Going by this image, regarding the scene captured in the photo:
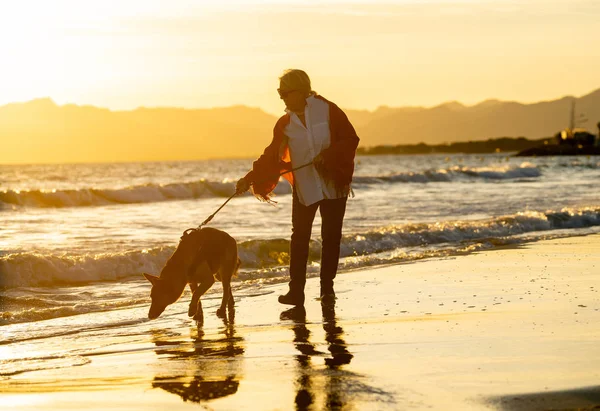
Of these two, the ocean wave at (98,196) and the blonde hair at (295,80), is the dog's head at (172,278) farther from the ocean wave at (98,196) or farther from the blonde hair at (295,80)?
the ocean wave at (98,196)

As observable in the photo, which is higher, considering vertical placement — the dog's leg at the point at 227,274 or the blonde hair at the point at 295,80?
the blonde hair at the point at 295,80

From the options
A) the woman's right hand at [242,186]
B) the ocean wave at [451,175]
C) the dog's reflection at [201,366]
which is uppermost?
the woman's right hand at [242,186]

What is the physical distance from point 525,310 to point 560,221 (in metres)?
11.0

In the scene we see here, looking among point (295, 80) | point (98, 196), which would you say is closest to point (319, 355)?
point (295, 80)

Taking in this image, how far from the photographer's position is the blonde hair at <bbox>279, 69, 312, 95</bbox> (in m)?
7.96

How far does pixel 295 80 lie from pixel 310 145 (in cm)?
60

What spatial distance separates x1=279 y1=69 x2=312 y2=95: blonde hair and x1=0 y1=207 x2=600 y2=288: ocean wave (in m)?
3.49

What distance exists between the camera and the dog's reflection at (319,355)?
4.62m

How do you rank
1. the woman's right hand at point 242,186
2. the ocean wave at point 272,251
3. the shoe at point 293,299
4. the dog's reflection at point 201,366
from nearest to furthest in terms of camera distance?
the dog's reflection at point 201,366
the woman's right hand at point 242,186
the shoe at point 293,299
the ocean wave at point 272,251

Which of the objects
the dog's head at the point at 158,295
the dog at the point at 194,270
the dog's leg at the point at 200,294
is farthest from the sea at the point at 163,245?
the dog's leg at the point at 200,294

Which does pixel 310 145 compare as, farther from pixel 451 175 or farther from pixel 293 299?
pixel 451 175

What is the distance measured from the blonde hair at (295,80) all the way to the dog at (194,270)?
55.7 inches

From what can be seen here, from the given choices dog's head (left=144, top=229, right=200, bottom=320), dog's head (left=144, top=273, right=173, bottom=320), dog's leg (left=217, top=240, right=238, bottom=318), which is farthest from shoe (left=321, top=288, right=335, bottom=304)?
dog's head (left=144, top=273, right=173, bottom=320)

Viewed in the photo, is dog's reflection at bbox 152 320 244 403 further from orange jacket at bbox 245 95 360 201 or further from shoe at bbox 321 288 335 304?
orange jacket at bbox 245 95 360 201
